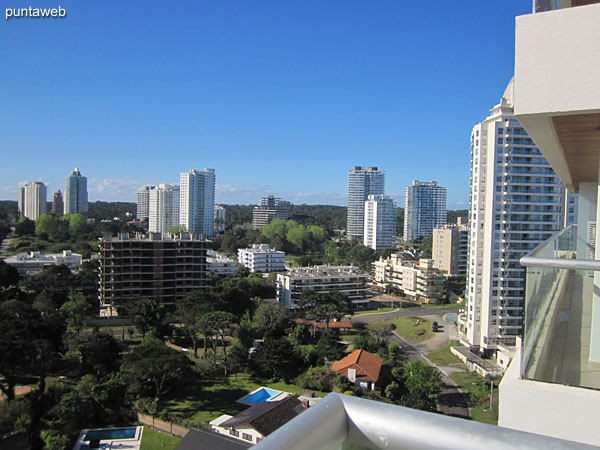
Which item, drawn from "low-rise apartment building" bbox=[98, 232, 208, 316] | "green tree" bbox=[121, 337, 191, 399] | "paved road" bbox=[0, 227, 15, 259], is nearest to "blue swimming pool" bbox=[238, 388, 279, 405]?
"green tree" bbox=[121, 337, 191, 399]

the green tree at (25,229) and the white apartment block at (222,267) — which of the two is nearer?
the white apartment block at (222,267)

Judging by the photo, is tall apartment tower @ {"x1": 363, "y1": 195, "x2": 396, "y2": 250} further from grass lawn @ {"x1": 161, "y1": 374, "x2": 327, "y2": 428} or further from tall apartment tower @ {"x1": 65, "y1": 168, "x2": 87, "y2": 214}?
tall apartment tower @ {"x1": 65, "y1": 168, "x2": 87, "y2": 214}

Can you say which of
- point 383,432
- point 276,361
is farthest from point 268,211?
point 383,432

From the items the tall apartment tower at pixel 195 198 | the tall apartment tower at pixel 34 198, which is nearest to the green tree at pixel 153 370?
the tall apartment tower at pixel 195 198

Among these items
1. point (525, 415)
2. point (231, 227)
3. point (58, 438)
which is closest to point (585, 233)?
point (525, 415)

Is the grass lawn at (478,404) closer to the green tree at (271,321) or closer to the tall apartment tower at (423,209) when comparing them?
the green tree at (271,321)

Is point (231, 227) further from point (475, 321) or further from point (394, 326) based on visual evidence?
point (475, 321)

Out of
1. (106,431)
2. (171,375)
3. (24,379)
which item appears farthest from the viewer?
(24,379)
